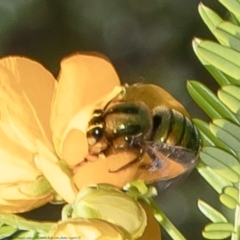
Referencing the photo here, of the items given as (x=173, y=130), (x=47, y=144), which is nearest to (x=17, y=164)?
(x=47, y=144)

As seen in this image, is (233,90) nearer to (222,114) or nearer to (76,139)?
(222,114)

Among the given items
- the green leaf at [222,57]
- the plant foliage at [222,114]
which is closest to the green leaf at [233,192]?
the plant foliage at [222,114]

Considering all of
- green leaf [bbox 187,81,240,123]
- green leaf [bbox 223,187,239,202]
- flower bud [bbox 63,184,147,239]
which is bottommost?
green leaf [bbox 223,187,239,202]

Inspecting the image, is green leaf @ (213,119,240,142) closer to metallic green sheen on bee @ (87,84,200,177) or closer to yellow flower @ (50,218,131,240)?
metallic green sheen on bee @ (87,84,200,177)

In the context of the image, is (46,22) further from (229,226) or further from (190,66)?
(229,226)

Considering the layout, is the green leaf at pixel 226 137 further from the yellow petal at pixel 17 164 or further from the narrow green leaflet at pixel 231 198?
the yellow petal at pixel 17 164

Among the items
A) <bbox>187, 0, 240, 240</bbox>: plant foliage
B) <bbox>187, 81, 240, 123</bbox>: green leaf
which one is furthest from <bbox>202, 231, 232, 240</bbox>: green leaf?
<bbox>187, 81, 240, 123</bbox>: green leaf
